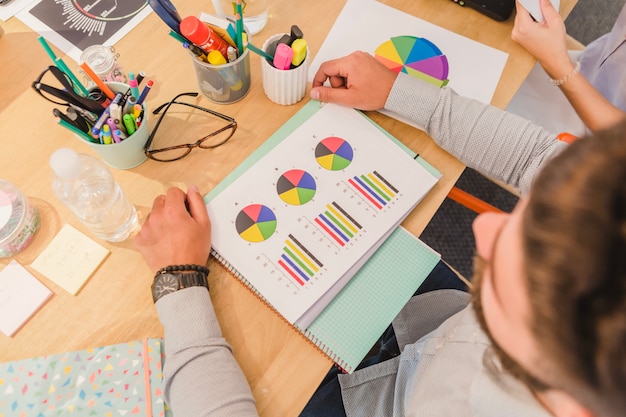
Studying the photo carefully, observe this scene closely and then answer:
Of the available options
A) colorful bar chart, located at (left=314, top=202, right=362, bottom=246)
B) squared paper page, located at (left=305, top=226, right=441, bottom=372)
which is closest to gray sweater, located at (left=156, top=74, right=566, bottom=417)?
squared paper page, located at (left=305, top=226, right=441, bottom=372)

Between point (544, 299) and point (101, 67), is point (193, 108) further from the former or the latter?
point (544, 299)

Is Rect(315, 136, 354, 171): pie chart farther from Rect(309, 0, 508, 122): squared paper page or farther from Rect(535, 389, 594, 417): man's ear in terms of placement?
Rect(535, 389, 594, 417): man's ear

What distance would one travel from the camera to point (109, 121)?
26.6 inches

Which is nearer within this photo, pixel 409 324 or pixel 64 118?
pixel 64 118

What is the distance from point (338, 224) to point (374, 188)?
0.09m

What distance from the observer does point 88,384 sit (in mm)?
629

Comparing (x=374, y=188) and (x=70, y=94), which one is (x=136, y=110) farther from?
(x=374, y=188)

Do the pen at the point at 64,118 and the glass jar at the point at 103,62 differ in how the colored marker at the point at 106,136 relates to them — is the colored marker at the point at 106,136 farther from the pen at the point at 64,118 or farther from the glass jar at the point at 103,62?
the glass jar at the point at 103,62

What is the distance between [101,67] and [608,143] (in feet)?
2.55

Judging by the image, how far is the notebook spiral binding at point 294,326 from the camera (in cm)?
65

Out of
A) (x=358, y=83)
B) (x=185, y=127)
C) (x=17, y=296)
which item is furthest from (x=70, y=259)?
(x=358, y=83)

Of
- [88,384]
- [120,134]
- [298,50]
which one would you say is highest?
[298,50]

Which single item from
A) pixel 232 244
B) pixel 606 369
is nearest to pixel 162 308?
pixel 232 244

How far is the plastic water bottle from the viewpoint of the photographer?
0.70m
